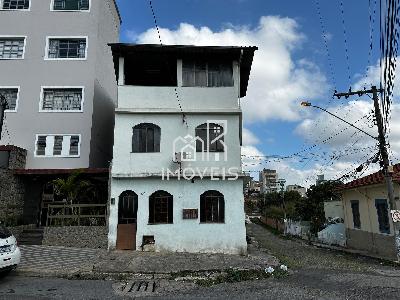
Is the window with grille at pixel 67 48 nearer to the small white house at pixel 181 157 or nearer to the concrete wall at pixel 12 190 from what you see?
the small white house at pixel 181 157

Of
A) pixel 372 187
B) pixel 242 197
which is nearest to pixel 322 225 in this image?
pixel 372 187

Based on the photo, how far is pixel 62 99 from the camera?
18109mm

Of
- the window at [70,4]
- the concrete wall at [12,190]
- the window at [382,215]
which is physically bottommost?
the window at [382,215]

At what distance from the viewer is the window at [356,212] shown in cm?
1892

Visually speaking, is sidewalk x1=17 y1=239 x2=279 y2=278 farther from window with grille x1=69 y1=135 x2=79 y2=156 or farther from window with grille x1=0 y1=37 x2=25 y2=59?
window with grille x1=0 y1=37 x2=25 y2=59

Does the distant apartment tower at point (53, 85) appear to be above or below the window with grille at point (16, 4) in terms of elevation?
below

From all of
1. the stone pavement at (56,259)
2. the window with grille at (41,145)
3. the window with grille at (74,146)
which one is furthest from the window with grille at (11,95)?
the stone pavement at (56,259)

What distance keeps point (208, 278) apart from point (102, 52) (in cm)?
1476

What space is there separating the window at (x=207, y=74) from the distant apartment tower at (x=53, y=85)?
5.78m

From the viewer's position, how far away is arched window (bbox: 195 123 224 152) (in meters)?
14.6

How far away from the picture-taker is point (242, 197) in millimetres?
14219

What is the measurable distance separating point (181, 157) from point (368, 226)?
35.9ft

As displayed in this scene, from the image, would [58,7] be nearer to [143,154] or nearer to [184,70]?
[184,70]

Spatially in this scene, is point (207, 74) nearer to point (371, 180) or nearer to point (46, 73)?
point (46, 73)
